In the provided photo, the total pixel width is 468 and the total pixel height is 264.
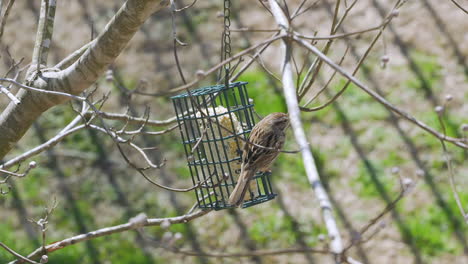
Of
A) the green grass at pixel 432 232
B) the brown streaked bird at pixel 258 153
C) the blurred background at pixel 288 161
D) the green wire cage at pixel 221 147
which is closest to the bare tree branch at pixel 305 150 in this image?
the brown streaked bird at pixel 258 153

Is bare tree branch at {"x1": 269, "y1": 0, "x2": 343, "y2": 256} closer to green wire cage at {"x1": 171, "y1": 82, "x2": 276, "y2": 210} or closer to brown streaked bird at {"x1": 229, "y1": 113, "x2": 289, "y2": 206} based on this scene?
brown streaked bird at {"x1": 229, "y1": 113, "x2": 289, "y2": 206}

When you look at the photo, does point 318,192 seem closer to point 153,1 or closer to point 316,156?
point 153,1

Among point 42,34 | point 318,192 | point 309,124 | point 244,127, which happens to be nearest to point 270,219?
point 309,124

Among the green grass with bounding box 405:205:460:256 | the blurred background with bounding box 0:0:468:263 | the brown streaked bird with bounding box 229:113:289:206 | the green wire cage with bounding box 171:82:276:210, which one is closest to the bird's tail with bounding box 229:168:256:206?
the brown streaked bird with bounding box 229:113:289:206

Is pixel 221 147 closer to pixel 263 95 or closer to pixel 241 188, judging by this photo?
pixel 241 188

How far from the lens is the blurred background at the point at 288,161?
6.00 metres

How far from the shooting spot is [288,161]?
6.54 m

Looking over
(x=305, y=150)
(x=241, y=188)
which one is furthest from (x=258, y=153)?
(x=305, y=150)

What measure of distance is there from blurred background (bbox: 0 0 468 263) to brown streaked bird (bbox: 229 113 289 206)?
6.38 ft

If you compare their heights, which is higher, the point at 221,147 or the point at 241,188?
the point at 221,147

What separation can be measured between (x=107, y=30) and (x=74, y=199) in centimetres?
364

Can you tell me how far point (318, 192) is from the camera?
189 centimetres

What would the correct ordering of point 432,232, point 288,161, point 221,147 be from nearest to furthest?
point 221,147 < point 432,232 < point 288,161

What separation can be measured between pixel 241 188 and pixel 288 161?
2.86m
